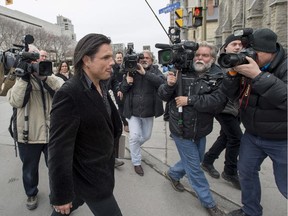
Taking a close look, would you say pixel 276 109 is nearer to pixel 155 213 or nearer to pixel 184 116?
pixel 184 116

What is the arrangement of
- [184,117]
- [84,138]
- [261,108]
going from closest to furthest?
[84,138] < [261,108] < [184,117]

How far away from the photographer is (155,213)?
112 inches

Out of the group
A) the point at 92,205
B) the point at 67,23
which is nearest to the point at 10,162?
the point at 92,205

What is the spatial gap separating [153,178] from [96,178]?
2050mm

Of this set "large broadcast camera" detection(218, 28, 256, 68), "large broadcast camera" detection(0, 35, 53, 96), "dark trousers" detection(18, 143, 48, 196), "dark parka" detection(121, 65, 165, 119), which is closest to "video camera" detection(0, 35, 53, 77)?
"large broadcast camera" detection(0, 35, 53, 96)

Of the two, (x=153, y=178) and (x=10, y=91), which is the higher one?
(x=10, y=91)

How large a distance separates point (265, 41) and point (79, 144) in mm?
1735

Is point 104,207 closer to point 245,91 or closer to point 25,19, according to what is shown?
point 245,91

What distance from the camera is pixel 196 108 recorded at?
263 centimetres

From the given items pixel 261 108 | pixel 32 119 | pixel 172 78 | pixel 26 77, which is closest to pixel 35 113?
pixel 32 119

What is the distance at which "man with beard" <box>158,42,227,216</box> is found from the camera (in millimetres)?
2674

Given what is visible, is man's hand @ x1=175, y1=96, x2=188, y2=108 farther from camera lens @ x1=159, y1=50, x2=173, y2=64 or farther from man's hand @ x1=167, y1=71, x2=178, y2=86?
camera lens @ x1=159, y1=50, x2=173, y2=64

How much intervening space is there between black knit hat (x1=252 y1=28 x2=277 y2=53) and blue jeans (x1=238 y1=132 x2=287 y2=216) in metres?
0.83

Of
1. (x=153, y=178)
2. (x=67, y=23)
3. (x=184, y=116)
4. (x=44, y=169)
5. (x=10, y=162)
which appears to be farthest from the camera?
(x=67, y=23)
